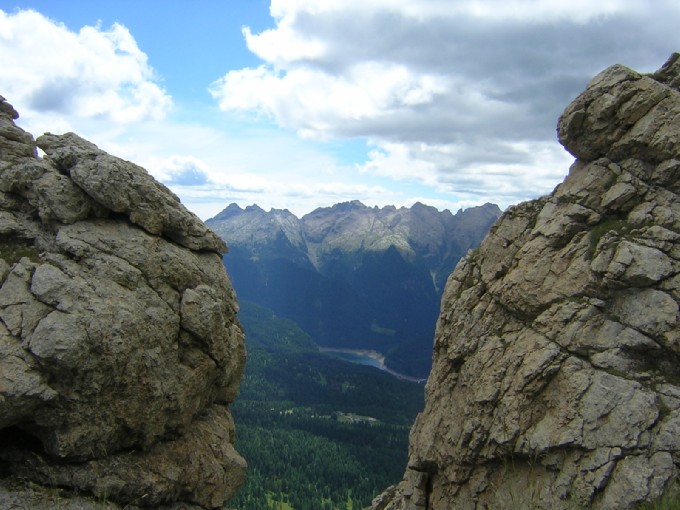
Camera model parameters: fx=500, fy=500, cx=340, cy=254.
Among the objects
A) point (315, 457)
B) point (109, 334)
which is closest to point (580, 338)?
point (109, 334)

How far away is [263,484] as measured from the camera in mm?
122562

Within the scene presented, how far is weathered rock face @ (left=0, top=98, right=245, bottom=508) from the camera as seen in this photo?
15.8 metres

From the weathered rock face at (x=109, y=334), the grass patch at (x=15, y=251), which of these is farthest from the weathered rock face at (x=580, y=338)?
the grass patch at (x=15, y=251)

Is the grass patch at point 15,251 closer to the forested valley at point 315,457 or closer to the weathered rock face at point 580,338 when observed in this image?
the weathered rock face at point 580,338

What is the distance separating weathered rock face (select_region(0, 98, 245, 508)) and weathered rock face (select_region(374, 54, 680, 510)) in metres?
13.2

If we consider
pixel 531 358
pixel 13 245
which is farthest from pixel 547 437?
pixel 13 245

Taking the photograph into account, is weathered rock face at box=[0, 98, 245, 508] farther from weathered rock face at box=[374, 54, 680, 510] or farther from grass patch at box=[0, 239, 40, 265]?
weathered rock face at box=[374, 54, 680, 510]

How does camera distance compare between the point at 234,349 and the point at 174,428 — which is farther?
the point at 234,349

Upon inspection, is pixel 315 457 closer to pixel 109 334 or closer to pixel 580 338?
pixel 580 338

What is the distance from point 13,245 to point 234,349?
9.54 metres

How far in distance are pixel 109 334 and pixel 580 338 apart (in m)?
20.4

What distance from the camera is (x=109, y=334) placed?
665 inches

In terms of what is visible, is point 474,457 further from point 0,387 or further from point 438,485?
point 0,387

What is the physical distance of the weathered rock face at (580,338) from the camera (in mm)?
20797
